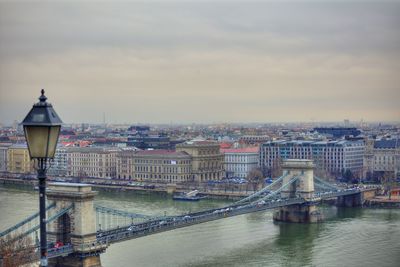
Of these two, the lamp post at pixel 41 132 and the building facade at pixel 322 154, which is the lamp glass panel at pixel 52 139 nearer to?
the lamp post at pixel 41 132

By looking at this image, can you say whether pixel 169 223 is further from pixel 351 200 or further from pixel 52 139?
pixel 52 139

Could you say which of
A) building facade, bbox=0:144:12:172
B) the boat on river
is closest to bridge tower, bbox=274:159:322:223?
the boat on river

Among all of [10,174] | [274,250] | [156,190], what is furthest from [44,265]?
[10,174]

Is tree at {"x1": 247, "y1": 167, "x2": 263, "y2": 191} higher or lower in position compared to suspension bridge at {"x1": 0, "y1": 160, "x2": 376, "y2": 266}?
lower

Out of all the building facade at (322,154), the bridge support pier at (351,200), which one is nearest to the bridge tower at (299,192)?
the bridge support pier at (351,200)

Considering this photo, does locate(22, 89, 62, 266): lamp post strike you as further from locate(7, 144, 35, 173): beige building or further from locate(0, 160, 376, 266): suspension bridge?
locate(7, 144, 35, 173): beige building
